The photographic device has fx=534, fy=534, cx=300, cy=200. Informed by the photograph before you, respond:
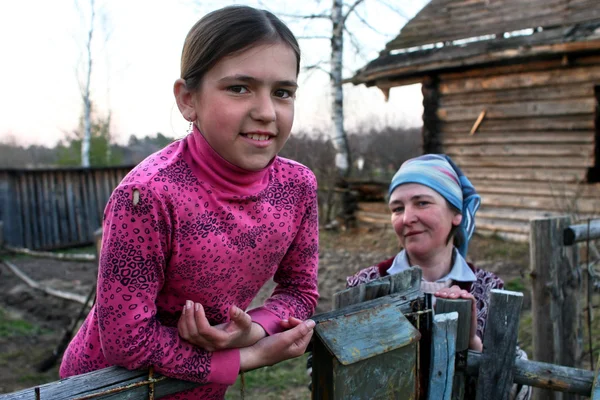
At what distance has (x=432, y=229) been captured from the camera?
7.12 ft

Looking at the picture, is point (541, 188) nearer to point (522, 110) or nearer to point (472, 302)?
point (522, 110)

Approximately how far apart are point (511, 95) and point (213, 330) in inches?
311

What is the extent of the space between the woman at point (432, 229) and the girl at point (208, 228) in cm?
93

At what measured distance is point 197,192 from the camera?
1205 millimetres

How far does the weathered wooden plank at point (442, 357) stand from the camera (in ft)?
5.41

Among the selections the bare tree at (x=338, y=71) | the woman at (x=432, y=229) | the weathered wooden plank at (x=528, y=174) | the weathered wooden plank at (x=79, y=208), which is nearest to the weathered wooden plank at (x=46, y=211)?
the weathered wooden plank at (x=79, y=208)

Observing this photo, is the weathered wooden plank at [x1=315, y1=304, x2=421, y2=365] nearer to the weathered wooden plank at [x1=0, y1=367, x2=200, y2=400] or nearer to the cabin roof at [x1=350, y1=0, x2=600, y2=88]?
the weathered wooden plank at [x1=0, y1=367, x2=200, y2=400]

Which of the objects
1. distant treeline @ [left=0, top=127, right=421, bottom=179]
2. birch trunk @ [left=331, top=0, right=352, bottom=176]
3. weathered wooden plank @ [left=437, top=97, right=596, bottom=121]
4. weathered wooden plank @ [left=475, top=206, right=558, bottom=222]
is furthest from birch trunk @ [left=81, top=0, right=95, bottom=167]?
weathered wooden plank @ [left=475, top=206, right=558, bottom=222]

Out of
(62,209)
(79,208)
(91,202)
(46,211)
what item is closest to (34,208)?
(46,211)

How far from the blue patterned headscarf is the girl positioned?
0.97 meters

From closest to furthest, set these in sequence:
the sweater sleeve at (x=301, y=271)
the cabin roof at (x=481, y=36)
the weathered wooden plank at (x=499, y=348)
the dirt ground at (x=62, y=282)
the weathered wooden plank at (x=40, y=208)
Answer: the sweater sleeve at (x=301, y=271)
the weathered wooden plank at (x=499, y=348)
the dirt ground at (x=62, y=282)
the cabin roof at (x=481, y=36)
the weathered wooden plank at (x=40, y=208)

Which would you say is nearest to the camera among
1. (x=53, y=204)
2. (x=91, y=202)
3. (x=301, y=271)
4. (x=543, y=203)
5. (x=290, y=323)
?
(x=290, y=323)

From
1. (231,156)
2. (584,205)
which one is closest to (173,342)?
(231,156)

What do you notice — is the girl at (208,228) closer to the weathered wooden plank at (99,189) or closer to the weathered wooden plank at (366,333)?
the weathered wooden plank at (366,333)
